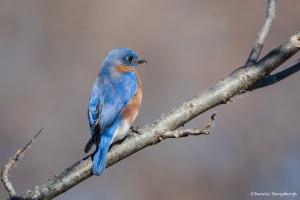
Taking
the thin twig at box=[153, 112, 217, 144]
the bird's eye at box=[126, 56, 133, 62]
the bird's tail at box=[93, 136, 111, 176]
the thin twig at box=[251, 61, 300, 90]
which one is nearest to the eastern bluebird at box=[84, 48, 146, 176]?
the bird's tail at box=[93, 136, 111, 176]

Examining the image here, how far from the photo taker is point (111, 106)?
13.5ft

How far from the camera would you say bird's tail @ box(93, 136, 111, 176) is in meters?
3.27

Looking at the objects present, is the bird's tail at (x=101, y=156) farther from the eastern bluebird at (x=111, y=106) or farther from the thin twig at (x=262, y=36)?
the thin twig at (x=262, y=36)

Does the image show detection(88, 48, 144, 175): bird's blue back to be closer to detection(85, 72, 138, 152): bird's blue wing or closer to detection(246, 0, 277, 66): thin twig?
detection(85, 72, 138, 152): bird's blue wing

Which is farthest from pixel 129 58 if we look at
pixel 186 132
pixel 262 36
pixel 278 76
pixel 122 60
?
pixel 186 132

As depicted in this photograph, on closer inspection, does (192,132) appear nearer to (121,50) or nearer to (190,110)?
(190,110)

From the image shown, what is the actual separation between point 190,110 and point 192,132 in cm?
29

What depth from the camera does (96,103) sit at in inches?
162

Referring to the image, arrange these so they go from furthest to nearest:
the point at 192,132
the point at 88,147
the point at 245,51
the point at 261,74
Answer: the point at 245,51, the point at 88,147, the point at 261,74, the point at 192,132

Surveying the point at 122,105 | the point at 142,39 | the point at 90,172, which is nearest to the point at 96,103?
the point at 122,105

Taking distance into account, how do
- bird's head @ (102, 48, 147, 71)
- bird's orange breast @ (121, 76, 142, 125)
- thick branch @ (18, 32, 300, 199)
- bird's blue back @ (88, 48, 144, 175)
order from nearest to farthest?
thick branch @ (18, 32, 300, 199) → bird's blue back @ (88, 48, 144, 175) → bird's orange breast @ (121, 76, 142, 125) → bird's head @ (102, 48, 147, 71)

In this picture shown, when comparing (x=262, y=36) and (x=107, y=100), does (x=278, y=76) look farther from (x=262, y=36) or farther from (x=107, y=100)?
(x=107, y=100)

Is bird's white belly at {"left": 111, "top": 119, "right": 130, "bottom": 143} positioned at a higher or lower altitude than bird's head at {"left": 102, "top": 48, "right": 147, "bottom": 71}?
lower

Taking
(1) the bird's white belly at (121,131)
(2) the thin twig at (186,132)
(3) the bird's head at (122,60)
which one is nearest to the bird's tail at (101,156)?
(1) the bird's white belly at (121,131)
